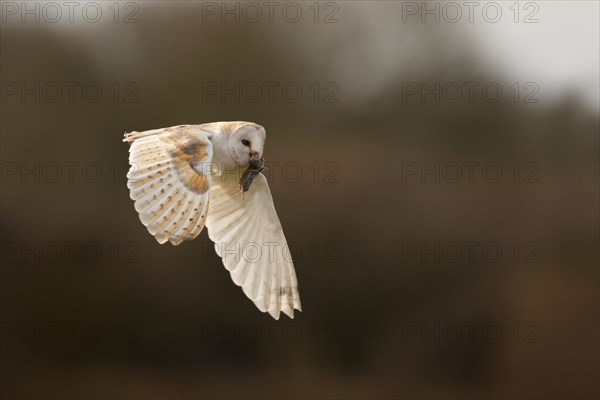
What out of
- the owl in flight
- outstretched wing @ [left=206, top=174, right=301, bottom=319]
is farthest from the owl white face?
outstretched wing @ [left=206, top=174, right=301, bottom=319]

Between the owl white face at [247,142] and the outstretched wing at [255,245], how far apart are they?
0.27 metres

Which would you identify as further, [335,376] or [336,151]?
[335,376]

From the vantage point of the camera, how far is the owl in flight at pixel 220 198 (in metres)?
1.41

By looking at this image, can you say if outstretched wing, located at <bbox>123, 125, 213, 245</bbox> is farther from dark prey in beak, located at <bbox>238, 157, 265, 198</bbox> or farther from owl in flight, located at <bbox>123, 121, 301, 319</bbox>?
dark prey in beak, located at <bbox>238, 157, 265, 198</bbox>

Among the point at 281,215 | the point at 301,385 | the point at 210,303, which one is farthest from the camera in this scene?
the point at 301,385

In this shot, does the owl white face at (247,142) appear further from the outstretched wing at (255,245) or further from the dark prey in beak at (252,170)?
the outstretched wing at (255,245)

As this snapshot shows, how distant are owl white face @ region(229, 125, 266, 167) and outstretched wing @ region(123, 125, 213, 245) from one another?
0.20 ft

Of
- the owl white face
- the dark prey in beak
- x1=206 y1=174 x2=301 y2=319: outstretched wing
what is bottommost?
x1=206 y1=174 x2=301 y2=319: outstretched wing

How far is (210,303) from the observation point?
3.99m

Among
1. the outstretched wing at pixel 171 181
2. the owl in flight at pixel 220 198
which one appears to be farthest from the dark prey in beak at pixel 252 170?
the outstretched wing at pixel 171 181

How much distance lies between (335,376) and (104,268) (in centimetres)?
158

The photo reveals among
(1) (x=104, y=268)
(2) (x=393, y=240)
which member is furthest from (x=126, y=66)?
(2) (x=393, y=240)

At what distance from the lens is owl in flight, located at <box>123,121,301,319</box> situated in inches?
55.4

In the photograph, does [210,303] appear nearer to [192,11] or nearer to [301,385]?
[301,385]
